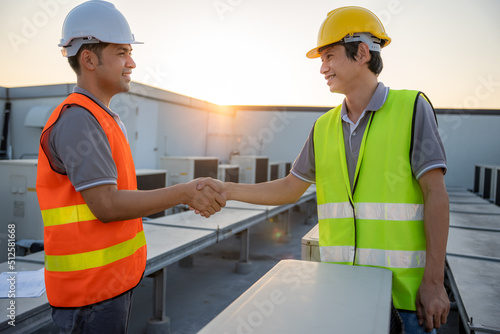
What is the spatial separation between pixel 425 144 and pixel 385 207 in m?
0.24

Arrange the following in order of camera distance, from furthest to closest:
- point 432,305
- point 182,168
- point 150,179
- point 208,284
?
point 182,168
point 150,179
point 208,284
point 432,305

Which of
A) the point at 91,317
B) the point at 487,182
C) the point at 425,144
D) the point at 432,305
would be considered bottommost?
the point at 91,317

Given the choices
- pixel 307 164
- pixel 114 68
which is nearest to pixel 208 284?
pixel 307 164

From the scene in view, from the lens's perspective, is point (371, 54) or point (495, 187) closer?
point (371, 54)

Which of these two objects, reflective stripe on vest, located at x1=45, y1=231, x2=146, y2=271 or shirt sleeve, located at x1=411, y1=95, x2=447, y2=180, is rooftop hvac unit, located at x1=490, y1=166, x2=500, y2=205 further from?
reflective stripe on vest, located at x1=45, y1=231, x2=146, y2=271

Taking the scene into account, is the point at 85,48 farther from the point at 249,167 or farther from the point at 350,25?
the point at 249,167

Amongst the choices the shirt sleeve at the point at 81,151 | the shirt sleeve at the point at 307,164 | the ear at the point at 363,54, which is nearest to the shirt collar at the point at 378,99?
the ear at the point at 363,54

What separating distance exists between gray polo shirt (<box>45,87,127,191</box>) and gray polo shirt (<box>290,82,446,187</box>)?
771mm

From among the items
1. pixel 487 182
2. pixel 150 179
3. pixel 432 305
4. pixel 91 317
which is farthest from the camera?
pixel 487 182

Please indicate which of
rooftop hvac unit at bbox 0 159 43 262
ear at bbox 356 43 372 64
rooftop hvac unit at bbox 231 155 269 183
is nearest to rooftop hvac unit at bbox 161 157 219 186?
rooftop hvac unit at bbox 231 155 269 183

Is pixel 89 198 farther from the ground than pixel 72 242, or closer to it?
farther from the ground

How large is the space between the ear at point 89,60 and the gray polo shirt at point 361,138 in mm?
880

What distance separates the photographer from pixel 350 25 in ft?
4.42

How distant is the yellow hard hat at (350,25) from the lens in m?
1.35
